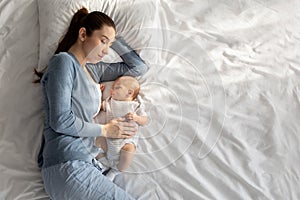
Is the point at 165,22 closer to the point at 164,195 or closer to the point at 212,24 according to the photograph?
the point at 212,24

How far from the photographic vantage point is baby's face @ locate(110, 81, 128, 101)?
1283 millimetres

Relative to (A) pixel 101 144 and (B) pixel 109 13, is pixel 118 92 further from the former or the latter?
(B) pixel 109 13

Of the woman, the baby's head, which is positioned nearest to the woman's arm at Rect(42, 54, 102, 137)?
the woman

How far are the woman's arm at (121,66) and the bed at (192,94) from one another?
33mm

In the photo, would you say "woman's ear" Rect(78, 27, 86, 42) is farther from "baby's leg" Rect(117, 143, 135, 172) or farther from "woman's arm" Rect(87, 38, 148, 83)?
"baby's leg" Rect(117, 143, 135, 172)

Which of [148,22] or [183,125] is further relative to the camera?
[148,22]

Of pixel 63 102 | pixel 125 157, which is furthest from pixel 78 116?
pixel 125 157

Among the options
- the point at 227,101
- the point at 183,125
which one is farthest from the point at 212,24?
the point at 183,125


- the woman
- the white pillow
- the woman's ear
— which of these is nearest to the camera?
the woman

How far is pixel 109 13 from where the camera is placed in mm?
1492

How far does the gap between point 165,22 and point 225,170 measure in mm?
595

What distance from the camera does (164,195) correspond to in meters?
1.21

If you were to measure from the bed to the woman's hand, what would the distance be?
0.13 ft

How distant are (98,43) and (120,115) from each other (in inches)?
8.3
